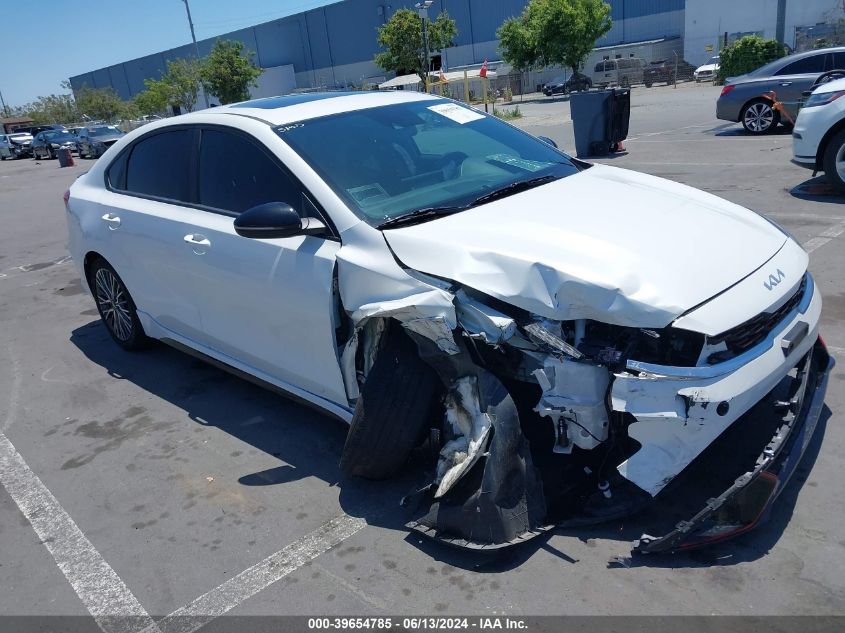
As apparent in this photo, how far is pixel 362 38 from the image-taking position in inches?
2783

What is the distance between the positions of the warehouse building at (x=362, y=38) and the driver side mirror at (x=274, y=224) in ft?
185

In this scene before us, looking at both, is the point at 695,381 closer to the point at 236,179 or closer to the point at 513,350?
the point at 513,350

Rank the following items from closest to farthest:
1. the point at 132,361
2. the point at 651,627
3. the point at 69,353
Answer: the point at 651,627 → the point at 132,361 → the point at 69,353

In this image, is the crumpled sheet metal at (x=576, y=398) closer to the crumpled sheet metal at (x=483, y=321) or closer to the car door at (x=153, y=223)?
the crumpled sheet metal at (x=483, y=321)

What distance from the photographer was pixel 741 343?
2.81 meters

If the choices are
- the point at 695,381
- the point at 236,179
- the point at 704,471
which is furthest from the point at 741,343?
the point at 236,179

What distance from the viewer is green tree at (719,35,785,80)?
29.7 meters

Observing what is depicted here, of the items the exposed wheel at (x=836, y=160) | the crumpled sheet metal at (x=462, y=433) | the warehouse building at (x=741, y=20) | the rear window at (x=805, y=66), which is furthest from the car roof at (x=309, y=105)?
the warehouse building at (x=741, y=20)

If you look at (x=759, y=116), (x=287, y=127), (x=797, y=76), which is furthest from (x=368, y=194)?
(x=797, y=76)

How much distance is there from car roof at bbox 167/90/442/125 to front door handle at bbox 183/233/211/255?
738 mm

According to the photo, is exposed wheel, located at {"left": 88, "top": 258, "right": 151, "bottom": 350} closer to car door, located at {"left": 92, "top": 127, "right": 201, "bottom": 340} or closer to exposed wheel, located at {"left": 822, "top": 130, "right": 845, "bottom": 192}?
car door, located at {"left": 92, "top": 127, "right": 201, "bottom": 340}

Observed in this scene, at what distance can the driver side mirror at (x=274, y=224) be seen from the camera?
3406 mm

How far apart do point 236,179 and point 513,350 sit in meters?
1.98

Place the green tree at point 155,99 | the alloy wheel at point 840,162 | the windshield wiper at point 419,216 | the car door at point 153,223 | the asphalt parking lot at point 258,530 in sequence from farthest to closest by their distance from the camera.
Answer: the green tree at point 155,99 < the alloy wheel at point 840,162 < the car door at point 153,223 < the windshield wiper at point 419,216 < the asphalt parking lot at point 258,530
